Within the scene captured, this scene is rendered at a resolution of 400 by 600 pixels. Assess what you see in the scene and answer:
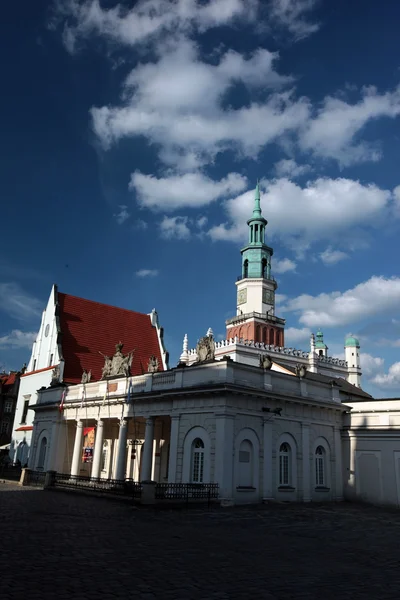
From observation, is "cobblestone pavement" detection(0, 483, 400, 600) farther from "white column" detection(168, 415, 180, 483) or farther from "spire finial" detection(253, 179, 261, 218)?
"spire finial" detection(253, 179, 261, 218)

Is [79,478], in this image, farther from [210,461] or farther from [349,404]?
[349,404]

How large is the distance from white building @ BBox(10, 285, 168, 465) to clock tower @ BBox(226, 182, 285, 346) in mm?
26157

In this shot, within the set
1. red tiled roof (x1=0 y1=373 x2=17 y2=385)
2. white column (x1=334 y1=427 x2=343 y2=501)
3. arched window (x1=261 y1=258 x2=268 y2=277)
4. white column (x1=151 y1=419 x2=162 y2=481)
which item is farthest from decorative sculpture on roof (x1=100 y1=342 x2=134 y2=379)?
arched window (x1=261 y1=258 x2=268 y2=277)

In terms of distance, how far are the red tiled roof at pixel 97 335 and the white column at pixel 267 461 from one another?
16332 millimetres

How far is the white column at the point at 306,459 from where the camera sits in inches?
1110

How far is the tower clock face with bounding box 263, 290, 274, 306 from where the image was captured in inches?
2891

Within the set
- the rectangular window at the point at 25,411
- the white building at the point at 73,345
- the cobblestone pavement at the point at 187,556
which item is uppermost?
the white building at the point at 73,345

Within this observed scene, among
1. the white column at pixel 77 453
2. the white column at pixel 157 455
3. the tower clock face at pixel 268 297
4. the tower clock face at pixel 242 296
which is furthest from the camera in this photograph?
the tower clock face at pixel 242 296

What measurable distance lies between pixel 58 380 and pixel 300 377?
18822 millimetres

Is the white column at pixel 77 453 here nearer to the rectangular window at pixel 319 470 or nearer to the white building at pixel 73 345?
the white building at pixel 73 345

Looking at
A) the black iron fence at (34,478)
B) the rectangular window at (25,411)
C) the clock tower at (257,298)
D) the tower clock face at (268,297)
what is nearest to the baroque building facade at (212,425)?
the rectangular window at (25,411)

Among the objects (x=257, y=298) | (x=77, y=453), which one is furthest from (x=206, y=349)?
(x=257, y=298)

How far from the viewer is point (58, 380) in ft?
127

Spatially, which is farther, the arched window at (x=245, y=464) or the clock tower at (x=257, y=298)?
the clock tower at (x=257, y=298)
